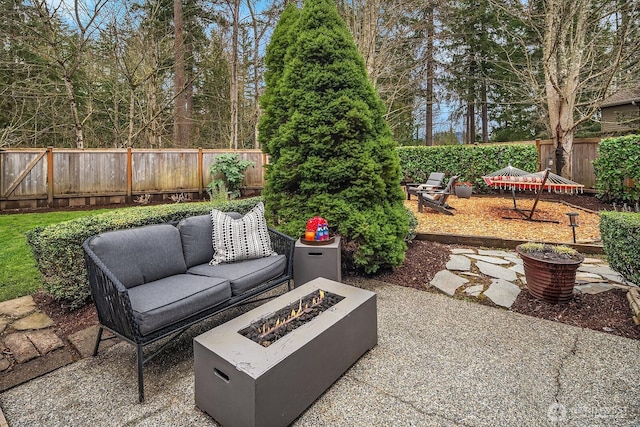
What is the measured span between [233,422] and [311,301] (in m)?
0.86

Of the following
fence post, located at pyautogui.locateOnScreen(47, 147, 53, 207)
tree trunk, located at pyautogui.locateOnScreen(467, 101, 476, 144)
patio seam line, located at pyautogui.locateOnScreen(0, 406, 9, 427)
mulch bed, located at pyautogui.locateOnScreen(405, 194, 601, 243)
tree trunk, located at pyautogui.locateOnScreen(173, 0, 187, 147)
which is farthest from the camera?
tree trunk, located at pyautogui.locateOnScreen(467, 101, 476, 144)

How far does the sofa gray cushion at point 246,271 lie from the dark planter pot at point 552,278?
2359 mm

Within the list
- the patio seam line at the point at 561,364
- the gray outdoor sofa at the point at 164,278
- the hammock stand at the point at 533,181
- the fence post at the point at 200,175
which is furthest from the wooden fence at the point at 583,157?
the fence post at the point at 200,175

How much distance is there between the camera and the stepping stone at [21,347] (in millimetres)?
2107

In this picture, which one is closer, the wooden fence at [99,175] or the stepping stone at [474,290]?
the stepping stone at [474,290]

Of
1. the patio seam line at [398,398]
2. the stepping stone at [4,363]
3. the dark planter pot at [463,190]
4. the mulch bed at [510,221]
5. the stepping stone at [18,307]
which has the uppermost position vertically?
the dark planter pot at [463,190]

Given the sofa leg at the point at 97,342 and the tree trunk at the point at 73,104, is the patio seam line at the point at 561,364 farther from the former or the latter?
the tree trunk at the point at 73,104

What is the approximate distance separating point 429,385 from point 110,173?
8.93 m

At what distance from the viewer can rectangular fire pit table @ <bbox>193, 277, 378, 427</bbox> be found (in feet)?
4.59

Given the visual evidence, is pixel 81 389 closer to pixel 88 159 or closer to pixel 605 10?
pixel 88 159

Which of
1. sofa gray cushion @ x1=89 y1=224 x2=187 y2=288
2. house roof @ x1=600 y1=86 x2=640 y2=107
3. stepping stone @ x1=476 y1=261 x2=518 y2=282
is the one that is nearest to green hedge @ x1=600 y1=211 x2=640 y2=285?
stepping stone @ x1=476 y1=261 x2=518 y2=282

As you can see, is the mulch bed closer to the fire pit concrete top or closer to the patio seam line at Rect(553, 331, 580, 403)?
the patio seam line at Rect(553, 331, 580, 403)

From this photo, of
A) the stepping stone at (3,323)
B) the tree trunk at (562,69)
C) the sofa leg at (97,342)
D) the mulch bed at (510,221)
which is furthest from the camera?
the tree trunk at (562,69)

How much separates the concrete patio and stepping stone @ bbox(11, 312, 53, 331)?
783 mm
